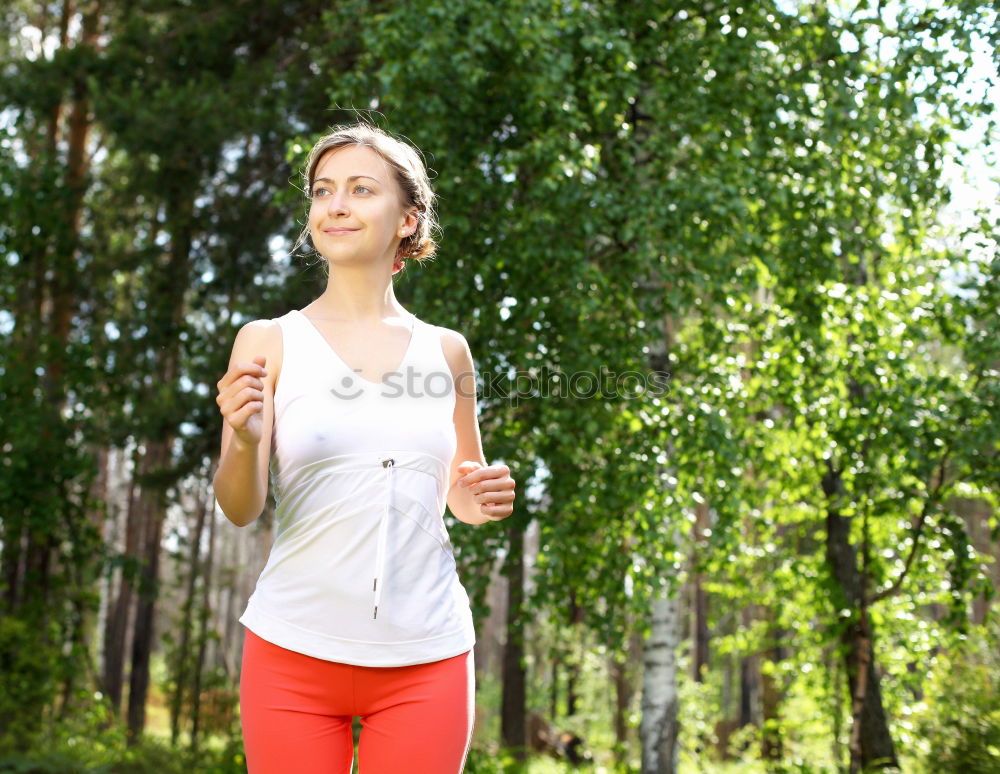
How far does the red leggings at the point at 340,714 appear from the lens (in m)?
1.63

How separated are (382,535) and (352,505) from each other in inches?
2.9

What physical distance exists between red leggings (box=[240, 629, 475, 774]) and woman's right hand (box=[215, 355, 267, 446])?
1.13 feet

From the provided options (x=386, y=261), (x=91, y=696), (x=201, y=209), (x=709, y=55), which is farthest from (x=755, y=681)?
(x=386, y=261)

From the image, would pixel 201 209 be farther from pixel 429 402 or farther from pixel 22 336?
pixel 429 402

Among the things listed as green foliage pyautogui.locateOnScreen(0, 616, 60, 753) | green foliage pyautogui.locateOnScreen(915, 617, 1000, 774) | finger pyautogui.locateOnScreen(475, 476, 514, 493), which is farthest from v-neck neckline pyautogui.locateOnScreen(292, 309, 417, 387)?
green foliage pyautogui.locateOnScreen(0, 616, 60, 753)

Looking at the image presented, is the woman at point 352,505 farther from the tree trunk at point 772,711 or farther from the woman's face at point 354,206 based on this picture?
the tree trunk at point 772,711

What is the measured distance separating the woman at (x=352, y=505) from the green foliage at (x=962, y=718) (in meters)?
5.33

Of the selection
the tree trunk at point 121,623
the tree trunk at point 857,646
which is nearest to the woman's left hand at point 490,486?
the tree trunk at point 857,646

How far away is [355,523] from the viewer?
1725mm

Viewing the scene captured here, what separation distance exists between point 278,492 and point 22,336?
410 inches

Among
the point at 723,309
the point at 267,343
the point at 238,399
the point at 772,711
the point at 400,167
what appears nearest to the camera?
the point at 238,399

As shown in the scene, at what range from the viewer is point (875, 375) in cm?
610

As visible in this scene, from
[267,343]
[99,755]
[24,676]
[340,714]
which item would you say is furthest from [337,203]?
[24,676]

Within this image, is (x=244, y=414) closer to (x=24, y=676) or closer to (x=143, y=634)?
(x=24, y=676)
